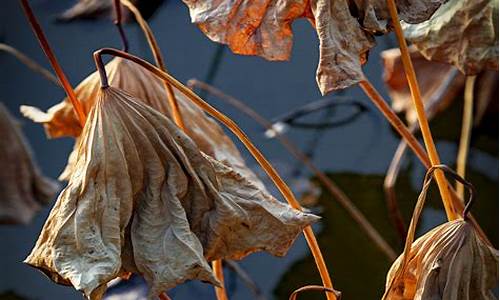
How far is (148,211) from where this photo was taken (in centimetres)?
61

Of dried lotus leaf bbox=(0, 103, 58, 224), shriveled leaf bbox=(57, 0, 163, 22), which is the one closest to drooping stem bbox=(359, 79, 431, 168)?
dried lotus leaf bbox=(0, 103, 58, 224)

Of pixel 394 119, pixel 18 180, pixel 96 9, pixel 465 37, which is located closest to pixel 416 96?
pixel 394 119

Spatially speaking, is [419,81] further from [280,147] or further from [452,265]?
[452,265]

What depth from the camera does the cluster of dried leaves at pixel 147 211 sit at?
1.91 feet

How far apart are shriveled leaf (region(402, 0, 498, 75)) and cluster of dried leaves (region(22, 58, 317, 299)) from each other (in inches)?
8.4

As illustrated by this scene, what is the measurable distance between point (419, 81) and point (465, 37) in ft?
2.22

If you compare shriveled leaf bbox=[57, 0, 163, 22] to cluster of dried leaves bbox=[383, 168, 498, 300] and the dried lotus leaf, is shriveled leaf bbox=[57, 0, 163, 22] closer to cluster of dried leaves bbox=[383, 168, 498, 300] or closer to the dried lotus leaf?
the dried lotus leaf

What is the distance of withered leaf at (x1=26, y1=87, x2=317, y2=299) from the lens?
58 cm

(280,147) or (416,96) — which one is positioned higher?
(416,96)

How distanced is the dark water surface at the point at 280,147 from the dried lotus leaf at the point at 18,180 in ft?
0.09

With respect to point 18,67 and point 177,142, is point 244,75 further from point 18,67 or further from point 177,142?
point 177,142

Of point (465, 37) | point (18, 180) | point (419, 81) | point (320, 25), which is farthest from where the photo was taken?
point (419, 81)

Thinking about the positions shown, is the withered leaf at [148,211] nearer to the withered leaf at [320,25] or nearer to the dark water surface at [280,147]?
the withered leaf at [320,25]

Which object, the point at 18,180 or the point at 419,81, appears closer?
the point at 18,180
